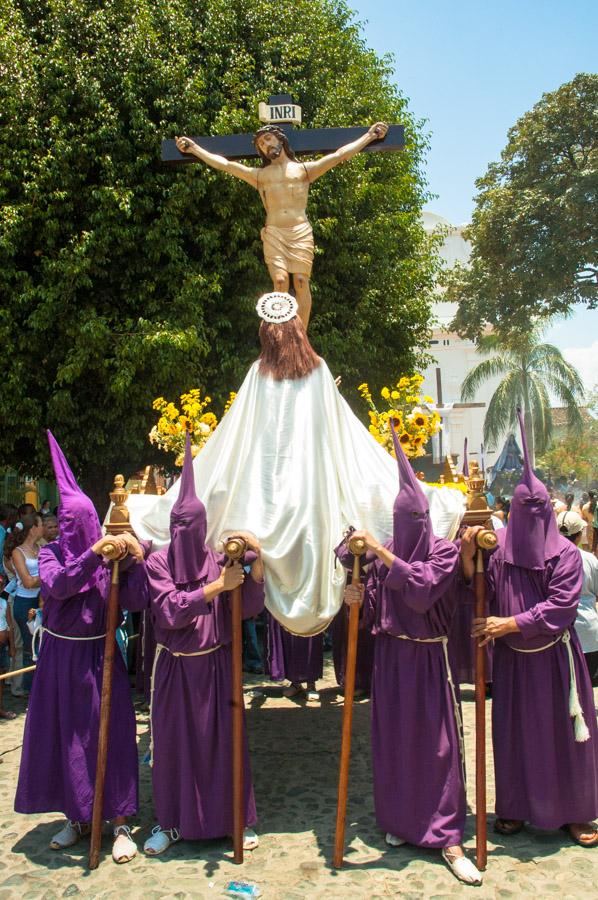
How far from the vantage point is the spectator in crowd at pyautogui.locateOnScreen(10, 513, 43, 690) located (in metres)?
7.91

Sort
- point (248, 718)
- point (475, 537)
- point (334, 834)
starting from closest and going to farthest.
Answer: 1. point (475, 537)
2. point (334, 834)
3. point (248, 718)

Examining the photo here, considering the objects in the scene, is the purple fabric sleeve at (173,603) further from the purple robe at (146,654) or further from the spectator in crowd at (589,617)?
the spectator in crowd at (589,617)

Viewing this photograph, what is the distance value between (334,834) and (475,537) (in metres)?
2.08

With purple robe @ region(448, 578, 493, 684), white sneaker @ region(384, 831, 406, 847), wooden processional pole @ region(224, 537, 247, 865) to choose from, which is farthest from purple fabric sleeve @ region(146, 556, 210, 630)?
white sneaker @ region(384, 831, 406, 847)

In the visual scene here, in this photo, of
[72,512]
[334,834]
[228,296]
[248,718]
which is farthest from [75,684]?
[228,296]

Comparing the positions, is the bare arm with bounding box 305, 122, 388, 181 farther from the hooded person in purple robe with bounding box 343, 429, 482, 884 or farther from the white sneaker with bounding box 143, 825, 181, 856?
the white sneaker with bounding box 143, 825, 181, 856

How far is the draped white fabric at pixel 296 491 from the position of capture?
485cm

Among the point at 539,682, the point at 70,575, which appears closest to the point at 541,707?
the point at 539,682

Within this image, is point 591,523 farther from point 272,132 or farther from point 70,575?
point 70,575

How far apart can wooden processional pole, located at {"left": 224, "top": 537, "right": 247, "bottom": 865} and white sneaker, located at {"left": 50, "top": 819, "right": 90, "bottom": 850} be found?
1033 millimetres

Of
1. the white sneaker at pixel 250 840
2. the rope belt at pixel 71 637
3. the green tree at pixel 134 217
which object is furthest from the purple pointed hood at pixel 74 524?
the green tree at pixel 134 217

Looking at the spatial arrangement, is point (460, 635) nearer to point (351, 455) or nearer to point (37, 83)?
point (351, 455)

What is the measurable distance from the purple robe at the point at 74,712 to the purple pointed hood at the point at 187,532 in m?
0.38

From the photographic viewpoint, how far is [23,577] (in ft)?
25.8
